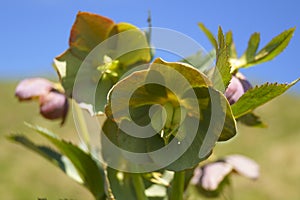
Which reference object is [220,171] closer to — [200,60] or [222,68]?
[200,60]

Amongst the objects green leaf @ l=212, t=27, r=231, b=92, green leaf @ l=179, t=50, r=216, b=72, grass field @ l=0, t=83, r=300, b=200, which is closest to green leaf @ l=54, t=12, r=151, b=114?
green leaf @ l=179, t=50, r=216, b=72

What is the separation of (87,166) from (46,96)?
0.14 m

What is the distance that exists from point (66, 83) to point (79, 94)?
36mm

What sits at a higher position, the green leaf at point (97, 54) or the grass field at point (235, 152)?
the green leaf at point (97, 54)

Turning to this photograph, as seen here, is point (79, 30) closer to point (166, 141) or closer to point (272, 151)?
point (166, 141)

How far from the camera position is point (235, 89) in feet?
2.08

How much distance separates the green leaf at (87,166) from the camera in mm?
762

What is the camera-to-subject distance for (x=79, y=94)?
68cm

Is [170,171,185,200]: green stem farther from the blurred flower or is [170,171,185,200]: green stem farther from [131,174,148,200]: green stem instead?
the blurred flower

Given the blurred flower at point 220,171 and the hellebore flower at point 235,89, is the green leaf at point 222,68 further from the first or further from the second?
the blurred flower at point 220,171

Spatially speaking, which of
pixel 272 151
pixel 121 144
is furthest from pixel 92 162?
pixel 272 151

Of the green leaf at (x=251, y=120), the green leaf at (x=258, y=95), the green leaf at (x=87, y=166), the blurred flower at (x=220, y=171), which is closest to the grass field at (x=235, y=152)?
the blurred flower at (x=220, y=171)

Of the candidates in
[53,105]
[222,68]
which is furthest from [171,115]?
[53,105]

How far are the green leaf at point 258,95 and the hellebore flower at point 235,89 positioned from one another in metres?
0.04
